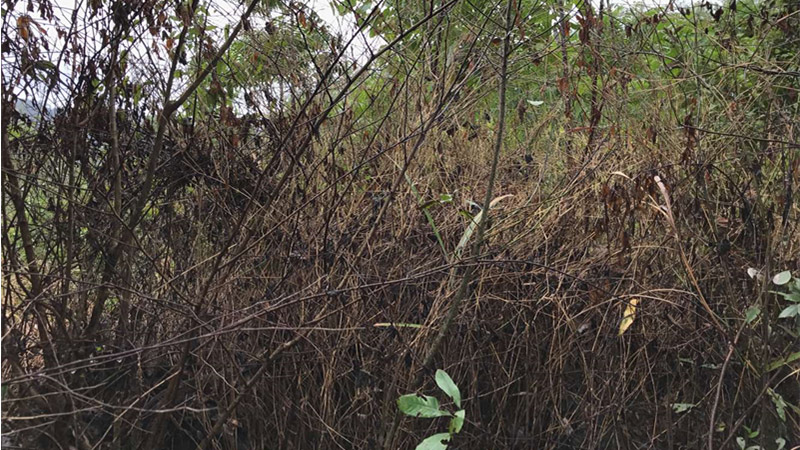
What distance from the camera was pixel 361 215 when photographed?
276 centimetres

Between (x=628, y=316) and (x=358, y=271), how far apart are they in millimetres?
941

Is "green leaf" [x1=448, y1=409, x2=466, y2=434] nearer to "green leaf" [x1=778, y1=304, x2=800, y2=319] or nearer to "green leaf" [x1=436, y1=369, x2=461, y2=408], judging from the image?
"green leaf" [x1=436, y1=369, x2=461, y2=408]

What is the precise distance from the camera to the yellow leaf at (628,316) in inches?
93.7

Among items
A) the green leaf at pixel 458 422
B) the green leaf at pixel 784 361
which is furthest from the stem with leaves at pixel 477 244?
the green leaf at pixel 784 361

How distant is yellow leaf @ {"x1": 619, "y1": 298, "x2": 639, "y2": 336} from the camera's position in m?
2.38

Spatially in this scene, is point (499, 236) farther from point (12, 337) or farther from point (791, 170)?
point (12, 337)

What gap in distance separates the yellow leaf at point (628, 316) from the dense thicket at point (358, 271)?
0.01 meters

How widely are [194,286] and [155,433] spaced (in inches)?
21.0

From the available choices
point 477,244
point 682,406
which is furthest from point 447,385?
point 682,406

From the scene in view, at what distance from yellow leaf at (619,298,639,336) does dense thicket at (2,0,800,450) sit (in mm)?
10

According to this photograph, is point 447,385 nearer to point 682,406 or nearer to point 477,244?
point 477,244

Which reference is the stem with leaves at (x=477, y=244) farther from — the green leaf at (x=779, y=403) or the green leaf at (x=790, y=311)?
the green leaf at (x=779, y=403)

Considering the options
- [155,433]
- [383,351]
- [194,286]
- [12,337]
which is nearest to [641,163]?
[383,351]

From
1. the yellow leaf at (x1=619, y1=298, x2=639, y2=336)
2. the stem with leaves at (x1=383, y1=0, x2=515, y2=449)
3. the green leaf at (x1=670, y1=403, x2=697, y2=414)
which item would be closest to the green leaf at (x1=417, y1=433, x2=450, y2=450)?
the stem with leaves at (x1=383, y1=0, x2=515, y2=449)
